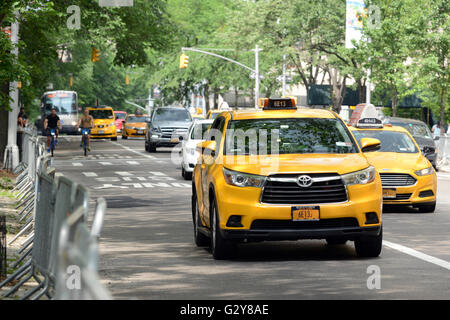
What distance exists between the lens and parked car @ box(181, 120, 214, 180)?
2758cm

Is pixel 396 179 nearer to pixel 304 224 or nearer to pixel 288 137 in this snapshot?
pixel 288 137

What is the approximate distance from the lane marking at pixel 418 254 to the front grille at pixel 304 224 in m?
0.96

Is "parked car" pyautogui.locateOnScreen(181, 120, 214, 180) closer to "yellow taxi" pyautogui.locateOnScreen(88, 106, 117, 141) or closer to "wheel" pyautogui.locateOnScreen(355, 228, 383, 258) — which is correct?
"wheel" pyautogui.locateOnScreen(355, 228, 383, 258)

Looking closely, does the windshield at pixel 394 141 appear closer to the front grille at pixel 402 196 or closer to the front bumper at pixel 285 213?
the front grille at pixel 402 196

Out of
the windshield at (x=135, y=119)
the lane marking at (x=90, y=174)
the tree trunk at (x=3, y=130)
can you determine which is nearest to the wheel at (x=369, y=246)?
the lane marking at (x=90, y=174)

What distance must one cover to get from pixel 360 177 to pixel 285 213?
3.30 feet

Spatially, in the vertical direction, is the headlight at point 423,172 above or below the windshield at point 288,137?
below

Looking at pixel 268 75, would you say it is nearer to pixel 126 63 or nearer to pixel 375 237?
pixel 126 63

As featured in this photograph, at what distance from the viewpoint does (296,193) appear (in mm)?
11711

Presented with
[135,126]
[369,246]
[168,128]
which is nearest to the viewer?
[369,246]

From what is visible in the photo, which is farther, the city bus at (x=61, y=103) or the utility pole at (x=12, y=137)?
the city bus at (x=61, y=103)

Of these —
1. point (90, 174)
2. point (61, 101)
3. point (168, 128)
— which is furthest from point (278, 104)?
point (61, 101)

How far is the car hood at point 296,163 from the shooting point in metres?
11.8
